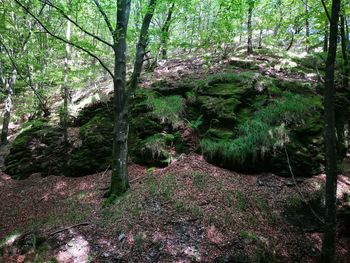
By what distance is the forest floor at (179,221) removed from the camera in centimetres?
542

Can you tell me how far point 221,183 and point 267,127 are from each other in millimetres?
2487

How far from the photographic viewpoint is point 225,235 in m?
5.64

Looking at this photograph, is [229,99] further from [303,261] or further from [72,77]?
[72,77]

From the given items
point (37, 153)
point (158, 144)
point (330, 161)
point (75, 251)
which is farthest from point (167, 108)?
point (330, 161)

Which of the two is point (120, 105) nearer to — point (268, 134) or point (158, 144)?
point (158, 144)

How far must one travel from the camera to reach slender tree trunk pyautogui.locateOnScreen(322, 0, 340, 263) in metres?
5.15

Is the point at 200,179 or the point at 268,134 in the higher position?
the point at 268,134

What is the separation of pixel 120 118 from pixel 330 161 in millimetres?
5168

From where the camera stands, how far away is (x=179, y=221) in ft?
19.6

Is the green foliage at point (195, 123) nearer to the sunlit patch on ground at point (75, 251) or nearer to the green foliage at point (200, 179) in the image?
the green foliage at point (200, 179)

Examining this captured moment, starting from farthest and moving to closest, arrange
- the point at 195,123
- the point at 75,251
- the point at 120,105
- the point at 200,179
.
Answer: the point at 195,123 < the point at 120,105 < the point at 200,179 < the point at 75,251

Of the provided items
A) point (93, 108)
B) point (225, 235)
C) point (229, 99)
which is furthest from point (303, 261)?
point (93, 108)

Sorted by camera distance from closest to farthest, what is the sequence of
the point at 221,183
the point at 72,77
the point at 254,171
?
1. the point at 221,183
2. the point at 254,171
3. the point at 72,77

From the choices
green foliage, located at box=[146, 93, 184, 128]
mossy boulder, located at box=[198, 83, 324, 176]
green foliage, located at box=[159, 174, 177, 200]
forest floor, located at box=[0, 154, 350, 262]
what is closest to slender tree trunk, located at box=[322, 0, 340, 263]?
forest floor, located at box=[0, 154, 350, 262]
